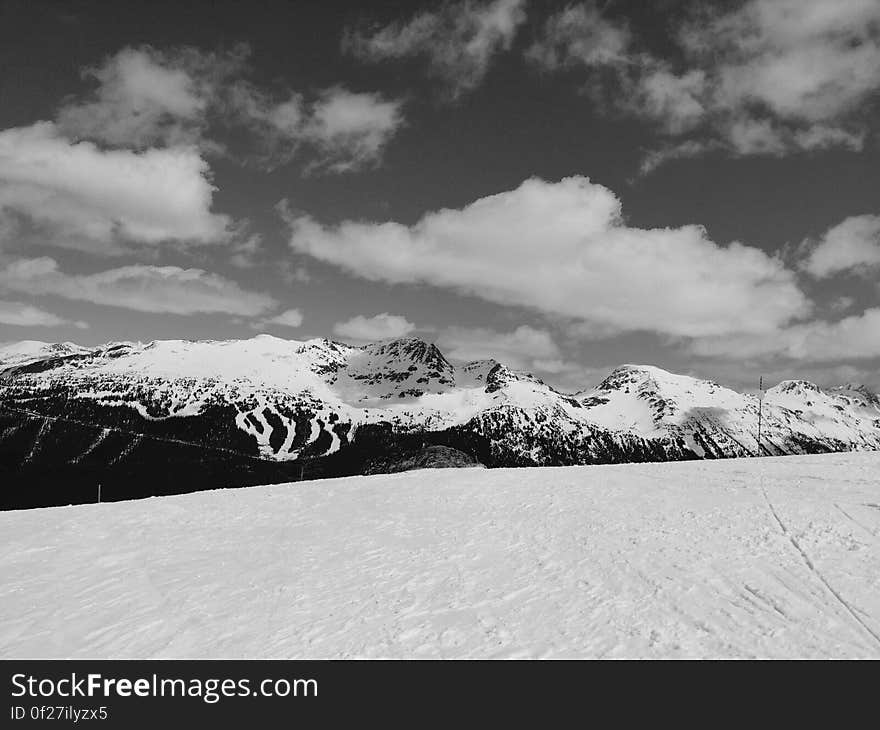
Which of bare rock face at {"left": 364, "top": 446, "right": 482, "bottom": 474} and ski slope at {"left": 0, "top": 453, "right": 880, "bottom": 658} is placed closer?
ski slope at {"left": 0, "top": 453, "right": 880, "bottom": 658}

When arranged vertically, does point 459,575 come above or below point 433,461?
below

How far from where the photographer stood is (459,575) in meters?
17.8

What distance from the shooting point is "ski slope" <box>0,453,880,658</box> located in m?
13.1

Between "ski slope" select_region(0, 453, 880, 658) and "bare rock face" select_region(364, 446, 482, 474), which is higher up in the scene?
"bare rock face" select_region(364, 446, 482, 474)

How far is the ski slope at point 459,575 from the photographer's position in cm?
1308

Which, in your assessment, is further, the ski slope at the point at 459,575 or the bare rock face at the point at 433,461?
the bare rock face at the point at 433,461

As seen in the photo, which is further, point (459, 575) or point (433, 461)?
point (433, 461)

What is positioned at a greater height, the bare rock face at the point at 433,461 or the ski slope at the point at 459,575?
the bare rock face at the point at 433,461

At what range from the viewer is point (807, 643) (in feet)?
39.1
